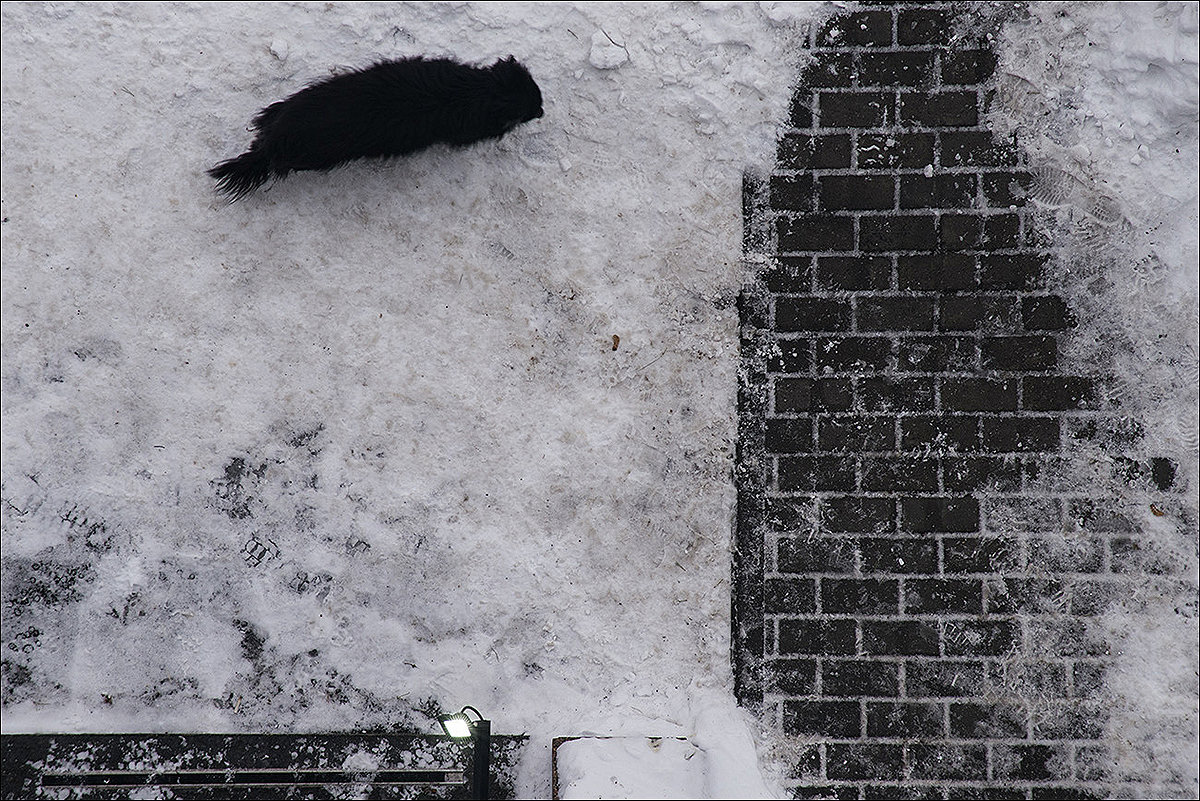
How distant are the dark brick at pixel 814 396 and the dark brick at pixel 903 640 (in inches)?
34.5

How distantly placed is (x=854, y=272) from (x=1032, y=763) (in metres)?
2.02

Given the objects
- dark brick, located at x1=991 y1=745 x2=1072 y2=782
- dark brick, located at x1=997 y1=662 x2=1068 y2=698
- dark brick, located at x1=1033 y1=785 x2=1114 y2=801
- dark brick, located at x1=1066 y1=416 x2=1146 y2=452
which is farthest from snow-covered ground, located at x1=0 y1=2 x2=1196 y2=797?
dark brick, located at x1=1033 y1=785 x2=1114 y2=801

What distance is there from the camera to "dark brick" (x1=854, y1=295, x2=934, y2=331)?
121 inches

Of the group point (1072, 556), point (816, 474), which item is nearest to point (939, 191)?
point (816, 474)

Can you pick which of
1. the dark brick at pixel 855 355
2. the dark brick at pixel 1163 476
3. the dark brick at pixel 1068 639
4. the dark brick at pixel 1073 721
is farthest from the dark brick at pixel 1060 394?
the dark brick at pixel 1073 721

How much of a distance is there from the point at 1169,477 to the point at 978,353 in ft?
2.86

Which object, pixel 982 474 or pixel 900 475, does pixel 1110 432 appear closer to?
pixel 982 474

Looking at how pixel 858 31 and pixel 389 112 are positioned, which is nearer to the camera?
pixel 389 112

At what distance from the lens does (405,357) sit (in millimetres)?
3143

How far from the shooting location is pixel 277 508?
10.2ft

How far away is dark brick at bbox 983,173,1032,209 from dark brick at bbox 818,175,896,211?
0.38 meters

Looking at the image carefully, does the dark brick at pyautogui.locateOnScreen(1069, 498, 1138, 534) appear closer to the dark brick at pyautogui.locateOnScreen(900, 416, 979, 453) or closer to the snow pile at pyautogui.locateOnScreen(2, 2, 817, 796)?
the dark brick at pyautogui.locateOnScreen(900, 416, 979, 453)

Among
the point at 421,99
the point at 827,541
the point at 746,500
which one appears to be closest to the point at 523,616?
the point at 746,500

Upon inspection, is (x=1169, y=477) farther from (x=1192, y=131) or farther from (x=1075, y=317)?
(x=1192, y=131)
